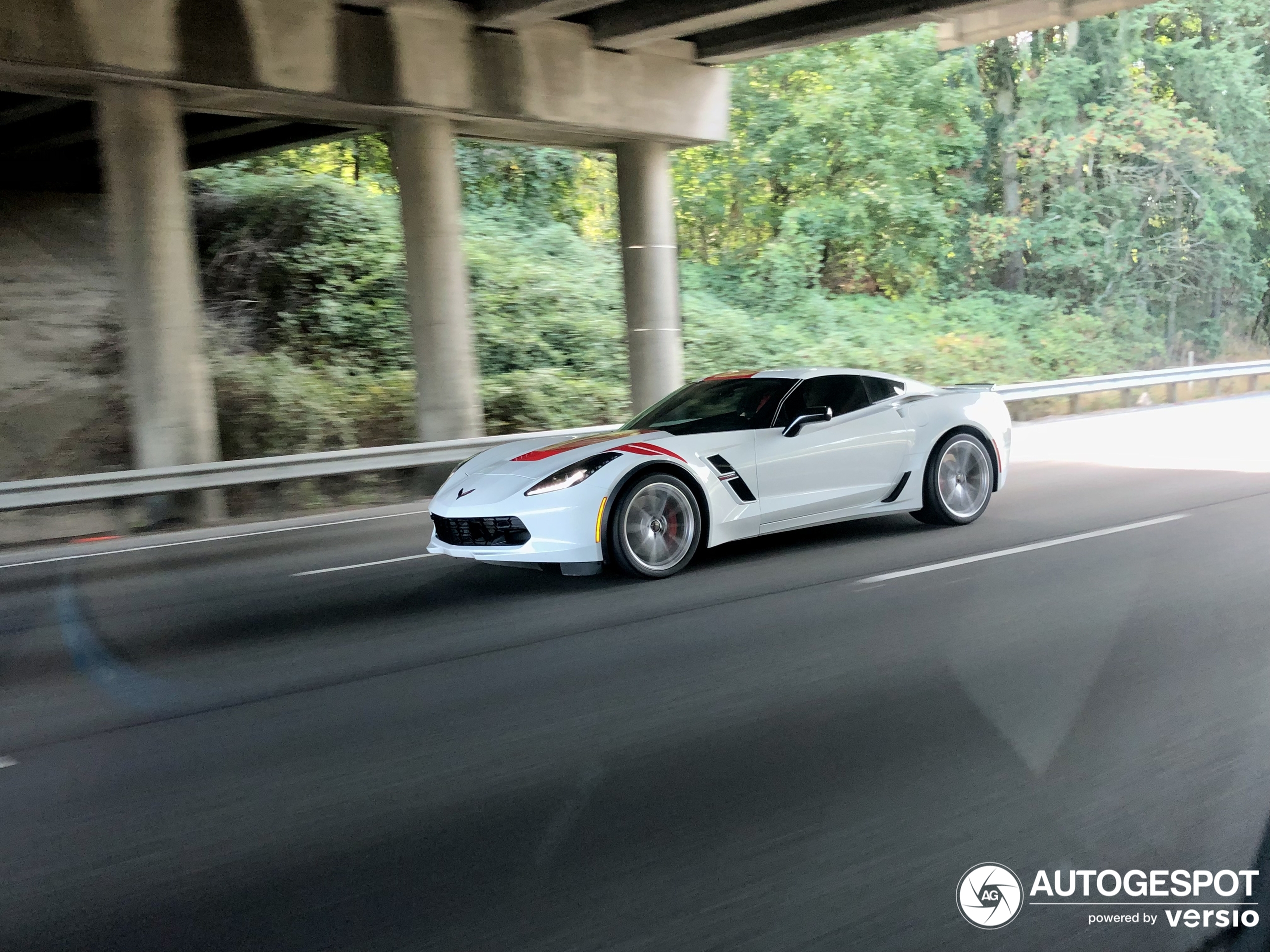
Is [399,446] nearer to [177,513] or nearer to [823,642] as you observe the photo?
[177,513]

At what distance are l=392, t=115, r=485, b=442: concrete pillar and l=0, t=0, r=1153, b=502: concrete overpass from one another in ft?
0.07

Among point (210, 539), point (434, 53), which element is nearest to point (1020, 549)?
point (210, 539)

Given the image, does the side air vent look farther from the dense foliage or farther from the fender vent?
the dense foliage

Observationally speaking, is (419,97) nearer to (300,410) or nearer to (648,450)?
(300,410)

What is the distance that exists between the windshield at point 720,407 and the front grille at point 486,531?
139 centimetres

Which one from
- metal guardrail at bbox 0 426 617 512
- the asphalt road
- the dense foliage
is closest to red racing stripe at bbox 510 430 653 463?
the asphalt road

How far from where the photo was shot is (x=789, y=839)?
335 centimetres

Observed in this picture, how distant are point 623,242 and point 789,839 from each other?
12828 mm

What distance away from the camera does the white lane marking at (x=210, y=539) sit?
904 cm

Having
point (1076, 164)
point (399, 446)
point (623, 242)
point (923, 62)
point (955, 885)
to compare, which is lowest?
point (955, 885)

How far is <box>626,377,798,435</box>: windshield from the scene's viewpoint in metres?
7.46

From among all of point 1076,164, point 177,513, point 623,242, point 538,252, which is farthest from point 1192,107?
point 177,513

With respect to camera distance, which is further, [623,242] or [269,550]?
[623,242]

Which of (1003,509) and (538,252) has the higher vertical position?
(538,252)
